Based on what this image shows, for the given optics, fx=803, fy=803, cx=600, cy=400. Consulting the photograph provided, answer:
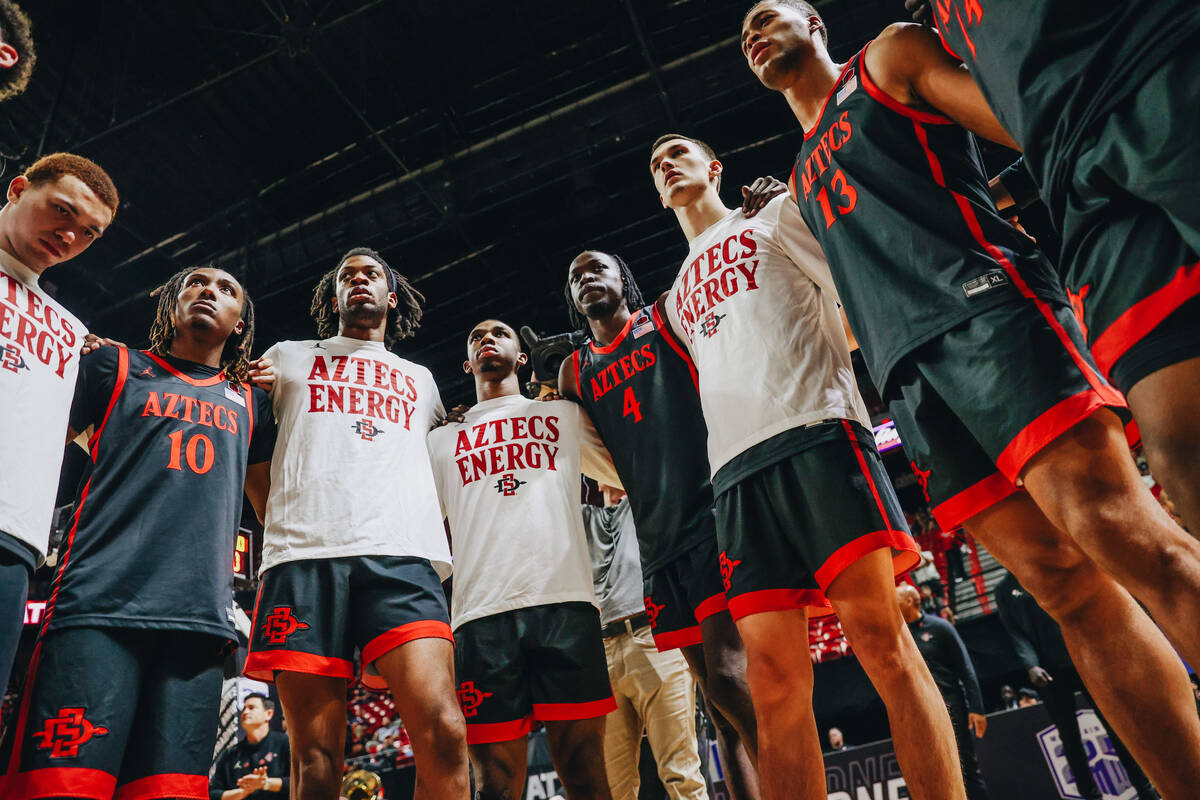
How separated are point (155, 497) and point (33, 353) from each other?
0.52m

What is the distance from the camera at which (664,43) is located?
802cm

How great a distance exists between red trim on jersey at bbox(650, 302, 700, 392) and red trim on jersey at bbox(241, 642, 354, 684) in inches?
60.1

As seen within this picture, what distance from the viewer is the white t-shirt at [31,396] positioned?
1860mm

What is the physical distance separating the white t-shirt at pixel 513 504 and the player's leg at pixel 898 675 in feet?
4.11

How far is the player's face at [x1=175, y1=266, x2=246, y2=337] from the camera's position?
2768 mm

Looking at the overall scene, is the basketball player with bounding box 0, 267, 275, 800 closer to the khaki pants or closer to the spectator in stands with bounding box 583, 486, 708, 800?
the spectator in stands with bounding box 583, 486, 708, 800

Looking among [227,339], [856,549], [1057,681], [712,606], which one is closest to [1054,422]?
[856,549]

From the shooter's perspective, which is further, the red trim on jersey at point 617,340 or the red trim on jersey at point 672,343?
the red trim on jersey at point 617,340

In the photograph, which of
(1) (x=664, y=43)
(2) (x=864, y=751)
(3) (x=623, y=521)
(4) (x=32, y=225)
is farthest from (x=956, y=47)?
(1) (x=664, y=43)

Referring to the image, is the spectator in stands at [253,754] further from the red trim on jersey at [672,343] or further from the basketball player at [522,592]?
the red trim on jersey at [672,343]

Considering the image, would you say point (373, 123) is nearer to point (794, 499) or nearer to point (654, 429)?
point (654, 429)

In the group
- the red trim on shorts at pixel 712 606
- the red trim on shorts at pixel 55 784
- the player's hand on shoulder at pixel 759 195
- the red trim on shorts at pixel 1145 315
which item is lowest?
the red trim on shorts at pixel 55 784

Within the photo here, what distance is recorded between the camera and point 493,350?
11.6ft

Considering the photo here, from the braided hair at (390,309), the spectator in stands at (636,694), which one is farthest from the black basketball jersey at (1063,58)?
the spectator in stands at (636,694)
